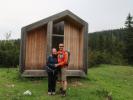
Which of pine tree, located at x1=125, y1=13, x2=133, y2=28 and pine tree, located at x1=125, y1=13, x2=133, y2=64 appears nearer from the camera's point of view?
pine tree, located at x1=125, y1=13, x2=133, y2=64

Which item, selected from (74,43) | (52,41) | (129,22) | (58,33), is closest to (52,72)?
(52,41)

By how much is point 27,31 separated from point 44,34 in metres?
1.02

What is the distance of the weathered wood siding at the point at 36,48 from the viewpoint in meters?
18.5

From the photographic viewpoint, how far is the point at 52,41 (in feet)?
62.2

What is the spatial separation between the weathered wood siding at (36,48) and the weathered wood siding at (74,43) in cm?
134

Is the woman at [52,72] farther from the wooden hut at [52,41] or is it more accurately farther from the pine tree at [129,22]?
the pine tree at [129,22]

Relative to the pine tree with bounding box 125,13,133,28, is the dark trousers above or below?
below

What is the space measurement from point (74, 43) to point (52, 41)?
1.37 m

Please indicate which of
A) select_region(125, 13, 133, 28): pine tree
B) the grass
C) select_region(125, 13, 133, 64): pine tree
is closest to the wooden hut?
the grass

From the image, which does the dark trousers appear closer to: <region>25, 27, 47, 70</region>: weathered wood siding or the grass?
the grass

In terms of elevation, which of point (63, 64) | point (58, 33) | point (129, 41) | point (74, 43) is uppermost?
point (129, 41)

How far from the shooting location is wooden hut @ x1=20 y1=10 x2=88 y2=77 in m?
18.3

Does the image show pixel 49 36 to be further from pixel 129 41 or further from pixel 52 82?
pixel 129 41

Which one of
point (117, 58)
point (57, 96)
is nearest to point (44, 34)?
point (57, 96)
